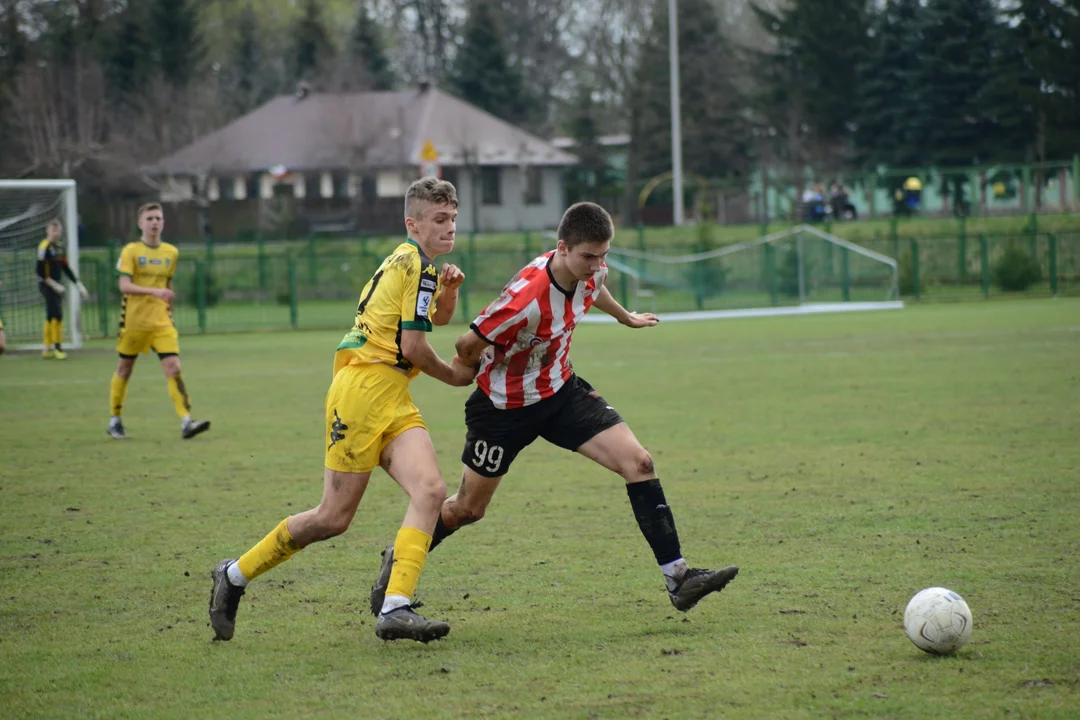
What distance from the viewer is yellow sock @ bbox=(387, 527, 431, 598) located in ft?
18.1

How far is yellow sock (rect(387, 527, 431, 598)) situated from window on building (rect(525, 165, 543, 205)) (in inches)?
2151

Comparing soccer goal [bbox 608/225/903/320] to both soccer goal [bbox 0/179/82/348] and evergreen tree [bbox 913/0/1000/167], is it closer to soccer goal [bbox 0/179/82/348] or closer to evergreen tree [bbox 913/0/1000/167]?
soccer goal [bbox 0/179/82/348]

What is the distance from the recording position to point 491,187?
5931cm

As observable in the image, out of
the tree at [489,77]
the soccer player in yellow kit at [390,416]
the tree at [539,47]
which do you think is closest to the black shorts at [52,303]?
the soccer player in yellow kit at [390,416]

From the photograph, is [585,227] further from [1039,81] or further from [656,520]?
[1039,81]

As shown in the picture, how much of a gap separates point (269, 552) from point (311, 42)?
6522 cm

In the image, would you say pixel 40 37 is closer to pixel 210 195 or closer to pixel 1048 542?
pixel 210 195

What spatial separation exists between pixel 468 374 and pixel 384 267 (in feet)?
2.00

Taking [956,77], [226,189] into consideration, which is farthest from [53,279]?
[956,77]

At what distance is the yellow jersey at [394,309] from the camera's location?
219 inches

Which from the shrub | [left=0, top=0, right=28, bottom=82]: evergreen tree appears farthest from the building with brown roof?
the shrub

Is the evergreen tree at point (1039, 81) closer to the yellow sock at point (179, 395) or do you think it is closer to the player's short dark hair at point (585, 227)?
A: the yellow sock at point (179, 395)

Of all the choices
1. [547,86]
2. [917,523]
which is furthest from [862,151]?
[917,523]

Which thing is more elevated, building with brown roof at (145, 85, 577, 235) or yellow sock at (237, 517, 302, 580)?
building with brown roof at (145, 85, 577, 235)
